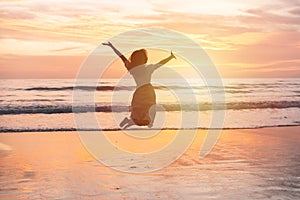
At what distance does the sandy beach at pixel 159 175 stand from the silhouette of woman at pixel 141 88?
2.89 metres

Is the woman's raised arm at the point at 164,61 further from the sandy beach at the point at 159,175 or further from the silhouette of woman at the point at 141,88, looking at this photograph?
the sandy beach at the point at 159,175

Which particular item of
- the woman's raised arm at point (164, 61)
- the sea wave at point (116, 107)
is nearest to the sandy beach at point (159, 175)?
the woman's raised arm at point (164, 61)

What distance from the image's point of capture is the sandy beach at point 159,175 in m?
8.37

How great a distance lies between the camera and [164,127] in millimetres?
18922

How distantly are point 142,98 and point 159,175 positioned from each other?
14.7ft

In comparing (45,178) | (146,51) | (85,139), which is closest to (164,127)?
(85,139)

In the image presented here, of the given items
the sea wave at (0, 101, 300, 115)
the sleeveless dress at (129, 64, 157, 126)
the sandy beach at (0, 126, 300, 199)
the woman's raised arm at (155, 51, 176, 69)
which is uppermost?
the woman's raised arm at (155, 51, 176, 69)

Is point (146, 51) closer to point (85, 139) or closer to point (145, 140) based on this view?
point (145, 140)

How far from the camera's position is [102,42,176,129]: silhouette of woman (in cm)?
558

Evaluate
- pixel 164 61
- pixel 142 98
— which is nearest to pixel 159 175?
pixel 164 61

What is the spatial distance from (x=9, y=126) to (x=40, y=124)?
3.98ft

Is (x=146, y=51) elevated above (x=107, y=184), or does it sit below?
above

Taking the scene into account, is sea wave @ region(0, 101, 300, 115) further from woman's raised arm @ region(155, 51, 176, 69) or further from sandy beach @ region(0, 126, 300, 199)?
woman's raised arm @ region(155, 51, 176, 69)

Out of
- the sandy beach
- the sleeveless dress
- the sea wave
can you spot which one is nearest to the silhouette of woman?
the sleeveless dress
